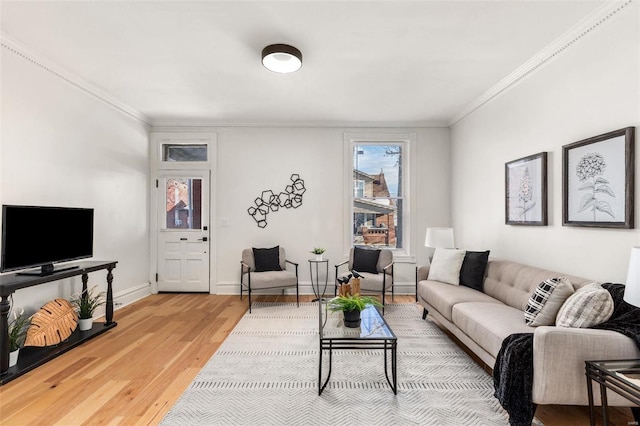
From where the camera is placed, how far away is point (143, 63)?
3.19 metres

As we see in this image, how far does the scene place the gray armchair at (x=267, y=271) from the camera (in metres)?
4.37

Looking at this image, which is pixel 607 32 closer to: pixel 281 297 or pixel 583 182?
pixel 583 182

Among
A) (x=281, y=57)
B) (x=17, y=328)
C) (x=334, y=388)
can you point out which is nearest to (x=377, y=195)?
(x=281, y=57)

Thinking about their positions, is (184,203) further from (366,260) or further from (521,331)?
(521,331)

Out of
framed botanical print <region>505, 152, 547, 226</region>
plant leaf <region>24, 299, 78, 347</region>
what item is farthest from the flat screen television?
framed botanical print <region>505, 152, 547, 226</region>

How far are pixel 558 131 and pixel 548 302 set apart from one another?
152 cm

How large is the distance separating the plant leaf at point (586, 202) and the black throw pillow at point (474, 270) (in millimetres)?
1094

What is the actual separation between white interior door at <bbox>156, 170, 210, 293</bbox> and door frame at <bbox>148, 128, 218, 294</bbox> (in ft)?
0.16

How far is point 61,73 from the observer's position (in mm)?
3320

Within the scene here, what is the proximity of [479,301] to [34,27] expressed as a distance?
171 inches

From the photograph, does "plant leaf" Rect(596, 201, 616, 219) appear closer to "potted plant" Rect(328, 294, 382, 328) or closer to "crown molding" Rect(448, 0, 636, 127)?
"crown molding" Rect(448, 0, 636, 127)

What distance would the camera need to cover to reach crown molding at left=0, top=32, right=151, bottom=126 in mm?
2797

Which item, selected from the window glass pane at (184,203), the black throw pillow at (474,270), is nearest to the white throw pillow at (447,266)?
the black throw pillow at (474,270)

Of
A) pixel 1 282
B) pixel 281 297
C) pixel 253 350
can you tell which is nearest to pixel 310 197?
pixel 281 297
